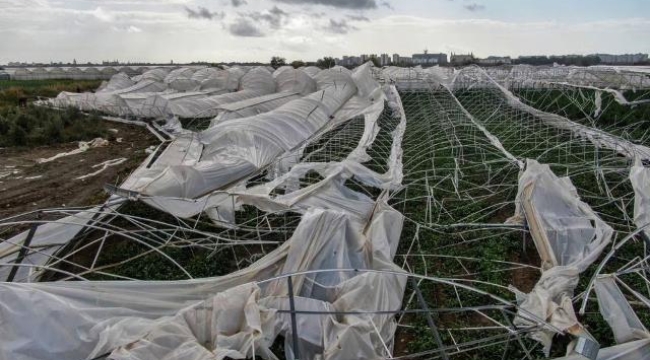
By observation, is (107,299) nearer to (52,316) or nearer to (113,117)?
(52,316)

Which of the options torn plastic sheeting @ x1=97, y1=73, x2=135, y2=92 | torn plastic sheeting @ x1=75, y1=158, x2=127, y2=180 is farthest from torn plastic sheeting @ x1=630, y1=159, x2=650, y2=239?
torn plastic sheeting @ x1=97, y1=73, x2=135, y2=92

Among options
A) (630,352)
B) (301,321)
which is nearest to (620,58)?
(630,352)

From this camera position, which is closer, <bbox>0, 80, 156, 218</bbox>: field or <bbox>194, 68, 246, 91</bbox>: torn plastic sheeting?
<bbox>0, 80, 156, 218</bbox>: field

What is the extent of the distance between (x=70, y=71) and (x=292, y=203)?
53663 millimetres

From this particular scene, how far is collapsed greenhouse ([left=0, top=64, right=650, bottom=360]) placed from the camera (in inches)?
182

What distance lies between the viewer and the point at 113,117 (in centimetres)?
2241

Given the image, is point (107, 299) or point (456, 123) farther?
point (456, 123)

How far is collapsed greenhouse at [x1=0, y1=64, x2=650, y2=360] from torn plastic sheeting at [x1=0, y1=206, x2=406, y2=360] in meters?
0.02

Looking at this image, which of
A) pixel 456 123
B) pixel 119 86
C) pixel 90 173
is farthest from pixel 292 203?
pixel 119 86

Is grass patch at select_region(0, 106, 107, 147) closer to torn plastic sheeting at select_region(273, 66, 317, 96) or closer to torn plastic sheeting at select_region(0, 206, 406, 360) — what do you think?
torn plastic sheeting at select_region(273, 66, 317, 96)

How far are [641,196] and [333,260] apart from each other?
5234 millimetres

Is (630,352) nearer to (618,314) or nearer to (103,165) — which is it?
(618,314)

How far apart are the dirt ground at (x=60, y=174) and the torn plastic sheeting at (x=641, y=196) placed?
33.5ft

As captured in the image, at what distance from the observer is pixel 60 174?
525 inches
